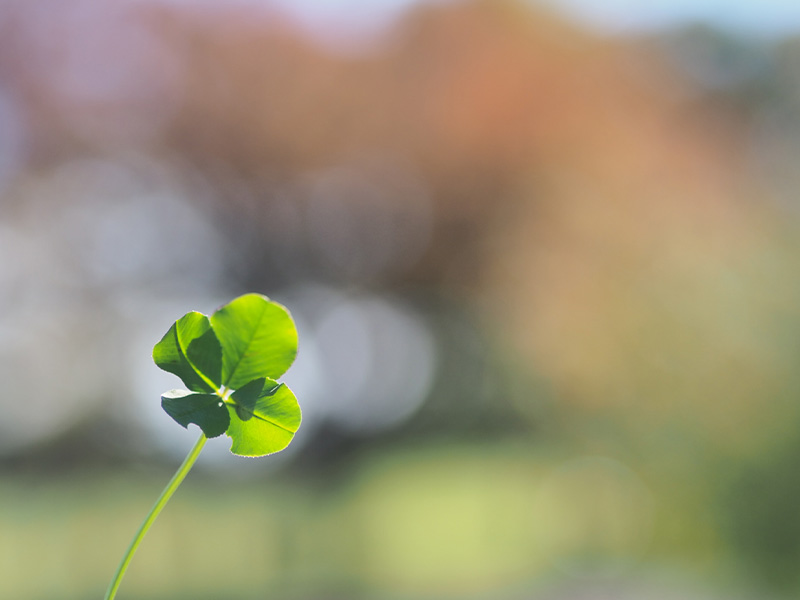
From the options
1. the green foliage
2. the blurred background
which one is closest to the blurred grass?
the blurred background

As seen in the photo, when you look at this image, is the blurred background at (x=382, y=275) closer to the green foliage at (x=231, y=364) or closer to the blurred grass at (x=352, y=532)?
the blurred grass at (x=352, y=532)

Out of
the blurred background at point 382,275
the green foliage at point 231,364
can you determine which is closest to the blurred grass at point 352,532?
the blurred background at point 382,275

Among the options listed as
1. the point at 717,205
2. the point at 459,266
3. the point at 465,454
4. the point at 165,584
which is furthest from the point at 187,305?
the point at 717,205

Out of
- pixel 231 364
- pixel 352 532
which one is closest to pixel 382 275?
pixel 352 532

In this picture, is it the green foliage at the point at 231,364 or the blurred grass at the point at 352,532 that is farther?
the blurred grass at the point at 352,532

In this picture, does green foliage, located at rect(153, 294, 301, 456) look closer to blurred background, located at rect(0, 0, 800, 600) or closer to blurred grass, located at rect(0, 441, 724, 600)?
blurred background, located at rect(0, 0, 800, 600)
